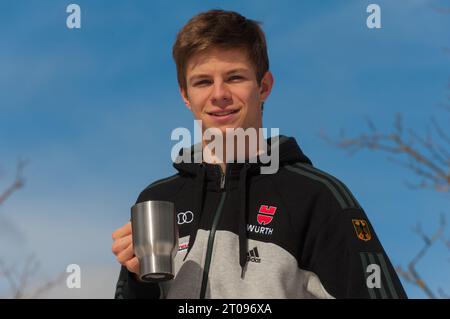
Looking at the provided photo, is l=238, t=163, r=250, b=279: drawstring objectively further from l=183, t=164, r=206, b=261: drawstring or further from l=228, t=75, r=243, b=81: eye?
l=228, t=75, r=243, b=81: eye

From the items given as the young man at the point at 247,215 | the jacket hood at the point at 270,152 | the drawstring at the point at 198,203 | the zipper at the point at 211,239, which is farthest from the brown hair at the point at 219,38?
the zipper at the point at 211,239

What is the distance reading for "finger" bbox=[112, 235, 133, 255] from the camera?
4078 millimetres

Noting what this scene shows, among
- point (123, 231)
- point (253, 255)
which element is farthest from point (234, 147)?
point (123, 231)

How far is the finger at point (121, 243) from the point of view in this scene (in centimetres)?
408

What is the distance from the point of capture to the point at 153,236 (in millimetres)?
3893

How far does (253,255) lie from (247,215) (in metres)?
0.29

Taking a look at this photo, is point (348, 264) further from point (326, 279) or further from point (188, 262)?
point (188, 262)

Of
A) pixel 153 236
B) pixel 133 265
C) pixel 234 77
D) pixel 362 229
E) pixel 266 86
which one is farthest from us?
pixel 266 86

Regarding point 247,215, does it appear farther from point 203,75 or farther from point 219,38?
point 219,38

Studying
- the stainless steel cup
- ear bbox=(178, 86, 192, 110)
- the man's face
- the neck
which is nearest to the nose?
the man's face

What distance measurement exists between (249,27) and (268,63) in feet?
0.94
